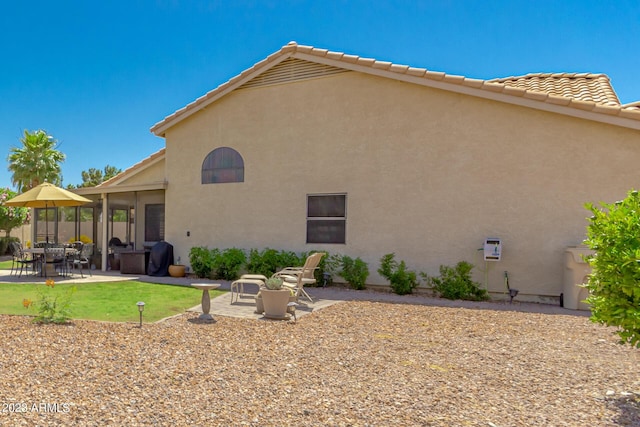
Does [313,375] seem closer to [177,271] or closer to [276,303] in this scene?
[276,303]

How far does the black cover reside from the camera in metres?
13.1

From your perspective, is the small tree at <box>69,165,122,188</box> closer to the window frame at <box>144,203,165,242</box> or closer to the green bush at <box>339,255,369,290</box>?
the window frame at <box>144,203,165,242</box>

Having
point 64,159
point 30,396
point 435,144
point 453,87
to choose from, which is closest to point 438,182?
point 435,144

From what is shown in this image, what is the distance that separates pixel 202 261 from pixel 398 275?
6277mm

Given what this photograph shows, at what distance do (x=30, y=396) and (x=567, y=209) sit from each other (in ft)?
33.4

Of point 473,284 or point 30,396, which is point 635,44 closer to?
point 473,284

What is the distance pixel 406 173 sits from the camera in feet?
34.3

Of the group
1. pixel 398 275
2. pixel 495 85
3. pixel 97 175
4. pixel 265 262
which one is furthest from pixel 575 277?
pixel 97 175

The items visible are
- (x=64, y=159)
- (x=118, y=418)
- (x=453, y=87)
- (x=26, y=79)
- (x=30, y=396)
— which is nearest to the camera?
(x=118, y=418)

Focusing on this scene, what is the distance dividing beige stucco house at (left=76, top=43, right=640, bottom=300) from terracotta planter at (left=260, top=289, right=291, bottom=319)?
4360mm

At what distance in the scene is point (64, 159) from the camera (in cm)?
2788

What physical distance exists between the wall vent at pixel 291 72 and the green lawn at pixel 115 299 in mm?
6678

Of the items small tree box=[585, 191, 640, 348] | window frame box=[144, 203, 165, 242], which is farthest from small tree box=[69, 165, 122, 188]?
small tree box=[585, 191, 640, 348]

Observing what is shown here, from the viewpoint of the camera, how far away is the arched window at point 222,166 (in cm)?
1270
